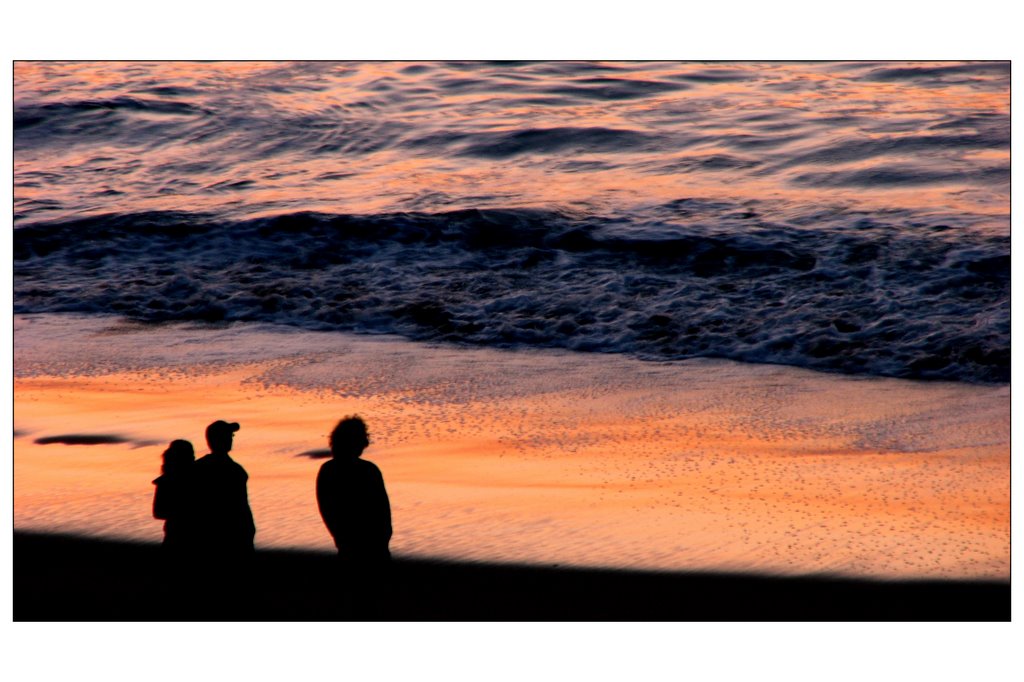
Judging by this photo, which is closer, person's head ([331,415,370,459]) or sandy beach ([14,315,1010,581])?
person's head ([331,415,370,459])

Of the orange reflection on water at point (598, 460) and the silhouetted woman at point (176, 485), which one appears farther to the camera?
the orange reflection on water at point (598, 460)

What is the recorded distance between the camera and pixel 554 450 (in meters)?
3.81

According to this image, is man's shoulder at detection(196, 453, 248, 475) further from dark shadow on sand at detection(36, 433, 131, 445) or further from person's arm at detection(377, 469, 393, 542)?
dark shadow on sand at detection(36, 433, 131, 445)

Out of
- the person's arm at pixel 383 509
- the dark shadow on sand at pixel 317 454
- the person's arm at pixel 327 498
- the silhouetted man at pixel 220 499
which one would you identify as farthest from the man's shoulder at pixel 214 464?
the dark shadow on sand at pixel 317 454

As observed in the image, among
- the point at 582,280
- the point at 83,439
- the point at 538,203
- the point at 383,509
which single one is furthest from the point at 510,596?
the point at 538,203

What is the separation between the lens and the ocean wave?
4.88 m

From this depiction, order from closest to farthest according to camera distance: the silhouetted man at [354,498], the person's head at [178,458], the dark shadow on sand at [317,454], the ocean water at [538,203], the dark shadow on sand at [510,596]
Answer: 1. the person's head at [178,458]
2. the silhouetted man at [354,498]
3. the dark shadow on sand at [510,596]
4. the dark shadow on sand at [317,454]
5. the ocean water at [538,203]

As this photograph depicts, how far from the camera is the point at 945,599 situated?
291 cm

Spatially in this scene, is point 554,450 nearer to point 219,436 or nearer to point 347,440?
point 347,440

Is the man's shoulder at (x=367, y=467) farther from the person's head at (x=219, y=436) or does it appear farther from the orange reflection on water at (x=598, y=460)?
the orange reflection on water at (x=598, y=460)

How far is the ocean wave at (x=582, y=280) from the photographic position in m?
4.88

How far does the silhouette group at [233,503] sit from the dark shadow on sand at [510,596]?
221 millimetres

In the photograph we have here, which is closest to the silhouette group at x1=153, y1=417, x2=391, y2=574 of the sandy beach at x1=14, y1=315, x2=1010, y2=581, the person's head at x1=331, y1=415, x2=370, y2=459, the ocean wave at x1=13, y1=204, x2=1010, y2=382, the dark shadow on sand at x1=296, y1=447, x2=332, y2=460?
the person's head at x1=331, y1=415, x2=370, y2=459
